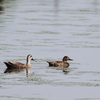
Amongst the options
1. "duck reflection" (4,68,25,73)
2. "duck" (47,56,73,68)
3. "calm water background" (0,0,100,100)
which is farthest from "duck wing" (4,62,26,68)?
"duck" (47,56,73,68)

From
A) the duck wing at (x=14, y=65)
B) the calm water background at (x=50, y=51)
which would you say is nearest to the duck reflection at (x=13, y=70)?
the duck wing at (x=14, y=65)

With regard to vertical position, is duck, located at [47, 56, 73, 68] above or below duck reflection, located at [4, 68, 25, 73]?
above

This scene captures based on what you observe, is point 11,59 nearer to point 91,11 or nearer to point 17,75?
point 17,75

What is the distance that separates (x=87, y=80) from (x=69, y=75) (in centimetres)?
103

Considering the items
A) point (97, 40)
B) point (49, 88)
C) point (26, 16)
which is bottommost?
point (49, 88)

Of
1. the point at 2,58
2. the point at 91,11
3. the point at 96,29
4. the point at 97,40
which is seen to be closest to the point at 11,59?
the point at 2,58

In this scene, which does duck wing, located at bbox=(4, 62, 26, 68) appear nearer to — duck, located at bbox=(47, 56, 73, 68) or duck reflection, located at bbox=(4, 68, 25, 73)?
duck reflection, located at bbox=(4, 68, 25, 73)

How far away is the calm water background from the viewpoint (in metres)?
15.1

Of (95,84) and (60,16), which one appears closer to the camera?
(95,84)

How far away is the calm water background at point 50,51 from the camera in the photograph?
49.5ft

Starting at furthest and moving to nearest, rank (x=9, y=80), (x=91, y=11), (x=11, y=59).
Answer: (x=91, y=11) < (x=11, y=59) < (x=9, y=80)

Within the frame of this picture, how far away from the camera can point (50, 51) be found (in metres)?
22.1

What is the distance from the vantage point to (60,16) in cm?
3772

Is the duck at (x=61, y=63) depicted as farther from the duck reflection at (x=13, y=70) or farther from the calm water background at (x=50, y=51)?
the duck reflection at (x=13, y=70)
